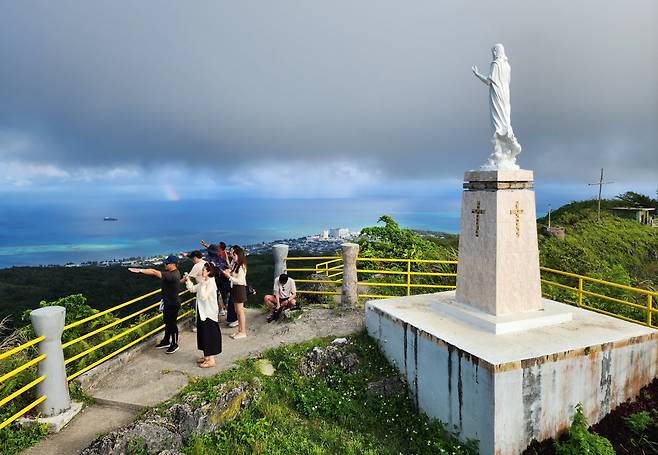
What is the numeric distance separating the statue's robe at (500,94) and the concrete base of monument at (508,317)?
348 cm

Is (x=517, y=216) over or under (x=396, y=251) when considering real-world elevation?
over

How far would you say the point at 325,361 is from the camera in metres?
8.76

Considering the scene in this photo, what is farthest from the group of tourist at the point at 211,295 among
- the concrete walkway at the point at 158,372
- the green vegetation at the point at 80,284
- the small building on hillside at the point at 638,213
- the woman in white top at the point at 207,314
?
the small building on hillside at the point at 638,213

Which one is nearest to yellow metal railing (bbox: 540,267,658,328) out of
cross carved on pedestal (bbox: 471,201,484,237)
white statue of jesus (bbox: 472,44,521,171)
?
cross carved on pedestal (bbox: 471,201,484,237)

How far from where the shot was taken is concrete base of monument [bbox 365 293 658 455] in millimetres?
6402

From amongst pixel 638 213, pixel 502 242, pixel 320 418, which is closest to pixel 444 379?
pixel 320 418

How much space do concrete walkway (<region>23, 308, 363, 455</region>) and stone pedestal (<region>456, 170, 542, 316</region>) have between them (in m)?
3.20

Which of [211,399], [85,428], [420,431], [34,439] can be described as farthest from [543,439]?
[34,439]

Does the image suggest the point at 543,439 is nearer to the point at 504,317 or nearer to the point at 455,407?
the point at 455,407

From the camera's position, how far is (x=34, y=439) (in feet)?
19.8

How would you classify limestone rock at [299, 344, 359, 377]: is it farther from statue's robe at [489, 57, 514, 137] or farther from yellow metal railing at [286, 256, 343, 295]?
statue's robe at [489, 57, 514, 137]

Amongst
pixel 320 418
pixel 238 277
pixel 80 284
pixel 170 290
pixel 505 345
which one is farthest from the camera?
pixel 80 284

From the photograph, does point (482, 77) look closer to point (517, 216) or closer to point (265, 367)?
point (517, 216)

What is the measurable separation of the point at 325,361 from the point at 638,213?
133 feet
